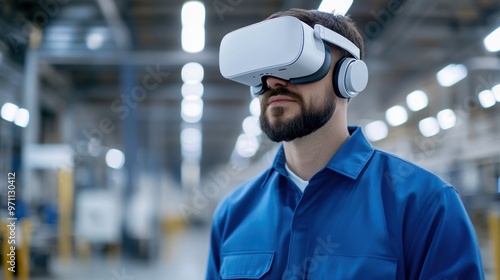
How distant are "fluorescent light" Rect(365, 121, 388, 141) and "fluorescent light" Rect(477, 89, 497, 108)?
6397 mm

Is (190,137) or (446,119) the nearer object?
(446,119)

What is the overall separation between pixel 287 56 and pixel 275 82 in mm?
128

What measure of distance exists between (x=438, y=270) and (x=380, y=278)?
14 centimetres

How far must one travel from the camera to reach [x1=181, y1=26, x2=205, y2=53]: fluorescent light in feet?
28.1

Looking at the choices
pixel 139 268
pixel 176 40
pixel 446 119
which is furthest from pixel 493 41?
pixel 139 268

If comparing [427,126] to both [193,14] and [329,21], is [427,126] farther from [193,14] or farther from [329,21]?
[329,21]

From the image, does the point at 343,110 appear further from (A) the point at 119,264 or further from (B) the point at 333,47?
(A) the point at 119,264

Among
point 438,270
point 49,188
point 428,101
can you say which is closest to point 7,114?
point 438,270

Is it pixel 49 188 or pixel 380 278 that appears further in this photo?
pixel 49 188

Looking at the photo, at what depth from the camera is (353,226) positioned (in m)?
1.29

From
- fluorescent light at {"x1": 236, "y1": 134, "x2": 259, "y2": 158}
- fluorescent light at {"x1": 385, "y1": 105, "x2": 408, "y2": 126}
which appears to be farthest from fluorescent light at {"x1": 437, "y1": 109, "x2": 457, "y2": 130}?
fluorescent light at {"x1": 236, "y1": 134, "x2": 259, "y2": 158}

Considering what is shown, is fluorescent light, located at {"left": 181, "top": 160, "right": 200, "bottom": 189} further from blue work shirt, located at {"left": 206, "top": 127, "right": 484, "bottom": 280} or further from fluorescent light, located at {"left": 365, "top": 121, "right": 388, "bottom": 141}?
blue work shirt, located at {"left": 206, "top": 127, "right": 484, "bottom": 280}

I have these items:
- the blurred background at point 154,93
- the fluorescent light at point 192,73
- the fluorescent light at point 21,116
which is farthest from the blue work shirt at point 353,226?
the fluorescent light at point 192,73

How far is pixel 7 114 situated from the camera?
5023 millimetres
